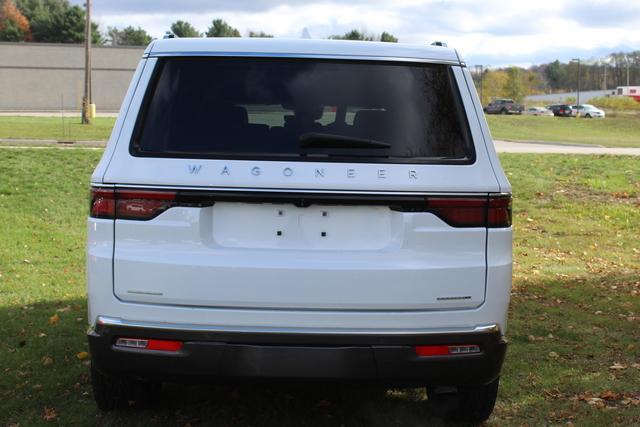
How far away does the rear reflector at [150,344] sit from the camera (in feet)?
11.0

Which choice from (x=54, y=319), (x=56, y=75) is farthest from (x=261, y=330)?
(x=56, y=75)

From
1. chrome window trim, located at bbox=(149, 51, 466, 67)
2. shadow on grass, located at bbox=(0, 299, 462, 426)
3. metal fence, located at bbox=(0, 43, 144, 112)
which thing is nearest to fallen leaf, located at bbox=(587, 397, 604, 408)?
shadow on grass, located at bbox=(0, 299, 462, 426)

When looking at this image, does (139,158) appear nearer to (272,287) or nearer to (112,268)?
(112,268)

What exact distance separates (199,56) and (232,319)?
1195mm

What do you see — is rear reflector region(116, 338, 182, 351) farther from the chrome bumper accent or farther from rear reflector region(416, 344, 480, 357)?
rear reflector region(416, 344, 480, 357)

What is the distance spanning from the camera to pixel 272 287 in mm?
3307

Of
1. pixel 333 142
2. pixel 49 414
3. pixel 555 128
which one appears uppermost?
pixel 555 128

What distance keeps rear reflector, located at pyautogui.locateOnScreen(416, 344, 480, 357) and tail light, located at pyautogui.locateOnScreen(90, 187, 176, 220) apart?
126 cm

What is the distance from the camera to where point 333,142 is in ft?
11.1

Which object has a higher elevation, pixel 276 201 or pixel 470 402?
pixel 276 201

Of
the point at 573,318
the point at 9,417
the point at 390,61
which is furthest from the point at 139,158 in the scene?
the point at 573,318

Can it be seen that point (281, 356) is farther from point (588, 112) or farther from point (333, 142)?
point (588, 112)

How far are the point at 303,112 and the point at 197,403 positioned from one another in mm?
2015

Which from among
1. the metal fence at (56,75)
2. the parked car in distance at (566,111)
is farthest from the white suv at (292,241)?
the parked car in distance at (566,111)
